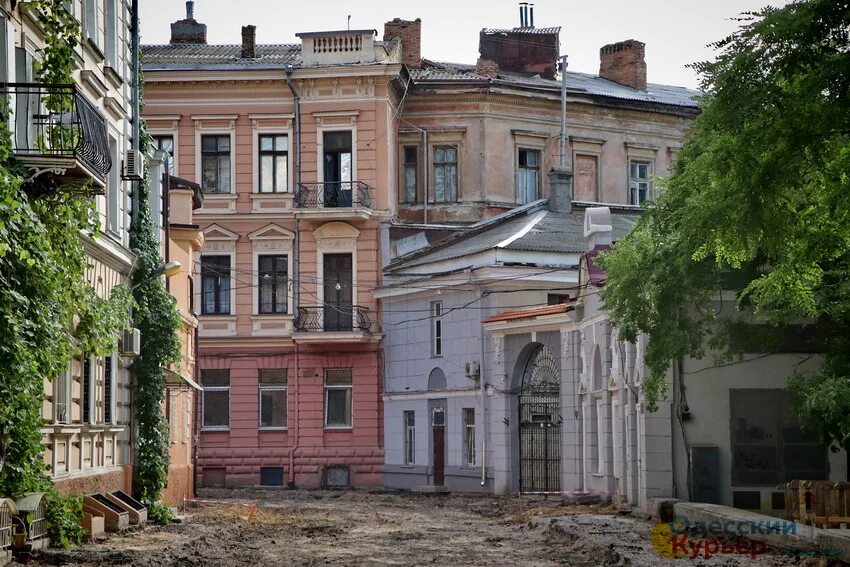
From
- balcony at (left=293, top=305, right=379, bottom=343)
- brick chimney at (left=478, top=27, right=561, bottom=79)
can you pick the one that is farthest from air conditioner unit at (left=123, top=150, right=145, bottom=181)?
brick chimney at (left=478, top=27, right=561, bottom=79)

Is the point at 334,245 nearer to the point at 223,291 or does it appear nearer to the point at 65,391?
the point at 223,291

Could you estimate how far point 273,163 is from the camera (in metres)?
51.2

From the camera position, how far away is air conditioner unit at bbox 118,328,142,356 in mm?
27422

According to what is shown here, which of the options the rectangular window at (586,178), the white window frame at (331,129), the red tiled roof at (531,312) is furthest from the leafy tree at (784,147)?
the rectangular window at (586,178)

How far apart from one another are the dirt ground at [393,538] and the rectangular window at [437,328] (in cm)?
896

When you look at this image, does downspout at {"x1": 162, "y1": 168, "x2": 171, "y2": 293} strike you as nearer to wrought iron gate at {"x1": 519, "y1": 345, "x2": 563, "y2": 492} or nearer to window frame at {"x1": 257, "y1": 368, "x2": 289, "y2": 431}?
wrought iron gate at {"x1": 519, "y1": 345, "x2": 563, "y2": 492}

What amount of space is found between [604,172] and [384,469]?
1339 cm

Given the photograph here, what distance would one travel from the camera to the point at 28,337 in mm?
17938

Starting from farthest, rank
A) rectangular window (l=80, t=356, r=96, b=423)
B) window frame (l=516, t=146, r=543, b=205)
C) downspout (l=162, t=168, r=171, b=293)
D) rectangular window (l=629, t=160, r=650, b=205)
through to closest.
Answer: rectangular window (l=629, t=160, r=650, b=205) → window frame (l=516, t=146, r=543, b=205) → downspout (l=162, t=168, r=171, b=293) → rectangular window (l=80, t=356, r=96, b=423)

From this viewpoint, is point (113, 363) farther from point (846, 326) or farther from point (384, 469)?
point (384, 469)

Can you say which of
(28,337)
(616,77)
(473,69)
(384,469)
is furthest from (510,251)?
(28,337)

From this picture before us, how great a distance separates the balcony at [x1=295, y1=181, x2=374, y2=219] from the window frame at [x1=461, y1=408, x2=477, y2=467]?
25.3 feet

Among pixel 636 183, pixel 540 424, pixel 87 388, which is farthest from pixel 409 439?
pixel 87 388

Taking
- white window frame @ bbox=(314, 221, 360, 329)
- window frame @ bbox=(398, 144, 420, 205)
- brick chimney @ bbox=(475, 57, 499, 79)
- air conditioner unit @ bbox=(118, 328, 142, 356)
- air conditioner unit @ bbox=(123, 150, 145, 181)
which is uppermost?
brick chimney @ bbox=(475, 57, 499, 79)
